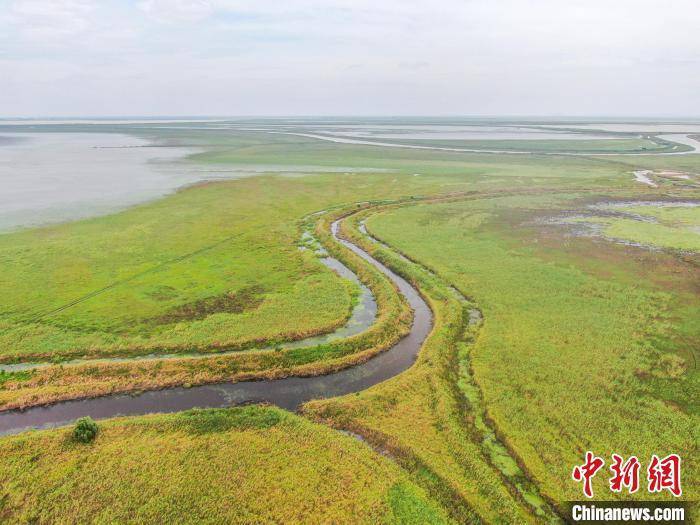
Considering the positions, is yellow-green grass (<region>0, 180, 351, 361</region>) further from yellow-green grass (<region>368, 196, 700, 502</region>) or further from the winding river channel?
yellow-green grass (<region>368, 196, 700, 502</region>)

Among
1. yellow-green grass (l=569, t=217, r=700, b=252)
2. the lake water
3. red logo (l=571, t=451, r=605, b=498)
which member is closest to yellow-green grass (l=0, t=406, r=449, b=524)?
red logo (l=571, t=451, r=605, b=498)

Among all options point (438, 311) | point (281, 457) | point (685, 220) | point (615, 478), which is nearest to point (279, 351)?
point (281, 457)

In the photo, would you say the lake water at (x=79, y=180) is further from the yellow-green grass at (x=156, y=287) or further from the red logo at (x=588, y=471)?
the red logo at (x=588, y=471)

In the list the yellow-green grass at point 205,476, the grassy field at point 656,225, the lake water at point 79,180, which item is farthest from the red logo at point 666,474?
the lake water at point 79,180

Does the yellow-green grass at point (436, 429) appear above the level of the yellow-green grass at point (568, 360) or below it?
below

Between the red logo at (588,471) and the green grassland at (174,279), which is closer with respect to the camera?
the red logo at (588,471)

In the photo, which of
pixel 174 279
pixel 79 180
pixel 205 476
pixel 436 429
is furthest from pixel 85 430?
pixel 79 180

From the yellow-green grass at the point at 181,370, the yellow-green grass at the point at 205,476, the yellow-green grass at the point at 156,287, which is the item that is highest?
the yellow-green grass at the point at 156,287

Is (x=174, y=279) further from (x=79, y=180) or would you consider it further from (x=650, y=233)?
(x=79, y=180)
